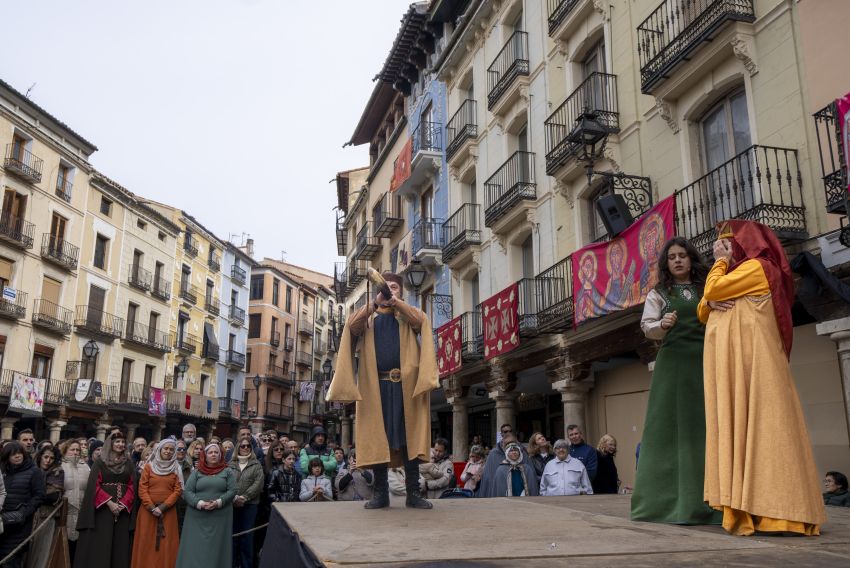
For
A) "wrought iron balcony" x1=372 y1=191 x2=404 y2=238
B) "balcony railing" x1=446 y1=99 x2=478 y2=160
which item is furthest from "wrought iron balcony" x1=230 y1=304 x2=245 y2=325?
"balcony railing" x1=446 y1=99 x2=478 y2=160

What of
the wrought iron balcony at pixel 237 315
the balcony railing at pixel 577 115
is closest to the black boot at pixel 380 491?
the balcony railing at pixel 577 115

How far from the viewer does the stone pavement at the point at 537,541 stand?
2.59 metres

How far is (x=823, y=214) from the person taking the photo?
8.88m

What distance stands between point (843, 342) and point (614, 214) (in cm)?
400

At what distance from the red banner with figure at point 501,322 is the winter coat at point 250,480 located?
723 cm

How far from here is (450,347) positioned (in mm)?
18969

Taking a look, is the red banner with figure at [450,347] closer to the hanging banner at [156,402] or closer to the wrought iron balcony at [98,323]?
the wrought iron balcony at [98,323]

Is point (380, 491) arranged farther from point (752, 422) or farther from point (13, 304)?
point (13, 304)

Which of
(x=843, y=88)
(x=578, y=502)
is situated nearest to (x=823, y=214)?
(x=843, y=88)

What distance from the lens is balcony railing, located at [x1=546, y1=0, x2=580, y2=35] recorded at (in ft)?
49.4

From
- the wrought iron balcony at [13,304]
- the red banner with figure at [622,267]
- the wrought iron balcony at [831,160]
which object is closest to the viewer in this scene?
the wrought iron balcony at [831,160]

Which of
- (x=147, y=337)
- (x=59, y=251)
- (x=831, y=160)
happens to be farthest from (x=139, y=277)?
(x=831, y=160)

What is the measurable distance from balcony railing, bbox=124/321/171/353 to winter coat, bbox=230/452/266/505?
2916cm

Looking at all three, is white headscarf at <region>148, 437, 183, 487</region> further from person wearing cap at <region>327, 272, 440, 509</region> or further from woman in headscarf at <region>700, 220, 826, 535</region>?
woman in headscarf at <region>700, 220, 826, 535</region>
